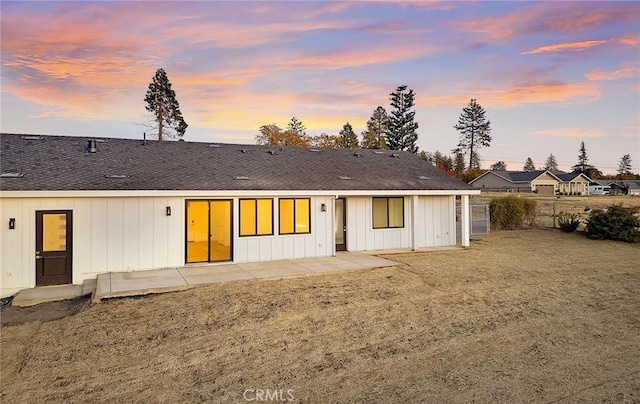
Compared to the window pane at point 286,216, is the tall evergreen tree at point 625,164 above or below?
above

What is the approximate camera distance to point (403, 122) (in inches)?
1852

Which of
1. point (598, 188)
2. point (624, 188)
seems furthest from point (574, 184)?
point (624, 188)

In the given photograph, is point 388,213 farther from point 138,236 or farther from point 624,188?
point 624,188

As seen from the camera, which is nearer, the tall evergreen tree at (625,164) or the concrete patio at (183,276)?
the concrete patio at (183,276)

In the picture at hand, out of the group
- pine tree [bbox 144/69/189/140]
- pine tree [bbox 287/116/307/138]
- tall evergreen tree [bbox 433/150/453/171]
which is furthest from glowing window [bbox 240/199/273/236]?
tall evergreen tree [bbox 433/150/453/171]

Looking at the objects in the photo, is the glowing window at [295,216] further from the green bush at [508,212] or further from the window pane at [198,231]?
the green bush at [508,212]

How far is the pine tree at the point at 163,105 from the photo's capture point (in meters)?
35.9

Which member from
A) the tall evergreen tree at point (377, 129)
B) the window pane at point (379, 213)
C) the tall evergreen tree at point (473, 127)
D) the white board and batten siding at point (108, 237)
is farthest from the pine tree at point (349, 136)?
the white board and batten siding at point (108, 237)

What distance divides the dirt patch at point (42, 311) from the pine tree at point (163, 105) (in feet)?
98.7

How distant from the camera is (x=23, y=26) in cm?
1260

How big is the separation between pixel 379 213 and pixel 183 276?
7.35 m

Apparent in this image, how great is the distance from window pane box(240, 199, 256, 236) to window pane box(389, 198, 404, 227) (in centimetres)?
531

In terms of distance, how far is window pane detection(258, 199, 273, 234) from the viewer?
1220cm

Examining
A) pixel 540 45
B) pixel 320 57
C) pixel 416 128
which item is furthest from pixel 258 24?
pixel 416 128
